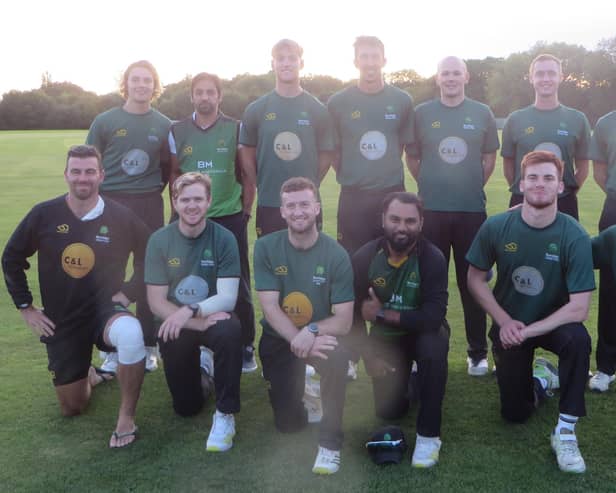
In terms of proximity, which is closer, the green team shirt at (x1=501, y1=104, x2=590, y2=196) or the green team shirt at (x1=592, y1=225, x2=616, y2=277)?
the green team shirt at (x1=592, y1=225, x2=616, y2=277)

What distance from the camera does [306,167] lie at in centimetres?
476

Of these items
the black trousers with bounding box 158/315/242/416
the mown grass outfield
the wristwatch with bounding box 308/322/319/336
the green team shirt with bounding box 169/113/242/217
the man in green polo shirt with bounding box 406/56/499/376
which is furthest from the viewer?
the green team shirt with bounding box 169/113/242/217

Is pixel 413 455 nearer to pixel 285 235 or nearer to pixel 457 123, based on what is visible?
pixel 285 235

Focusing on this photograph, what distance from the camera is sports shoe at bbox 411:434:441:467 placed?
338 cm

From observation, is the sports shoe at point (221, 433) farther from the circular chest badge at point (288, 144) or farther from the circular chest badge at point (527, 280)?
the circular chest badge at point (288, 144)

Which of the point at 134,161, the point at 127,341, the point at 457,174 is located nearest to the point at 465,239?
the point at 457,174

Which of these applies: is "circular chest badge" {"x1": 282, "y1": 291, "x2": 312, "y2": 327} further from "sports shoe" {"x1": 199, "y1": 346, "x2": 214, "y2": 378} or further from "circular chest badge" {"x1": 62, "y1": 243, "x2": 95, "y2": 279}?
"circular chest badge" {"x1": 62, "y1": 243, "x2": 95, "y2": 279}

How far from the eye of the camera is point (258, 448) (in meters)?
3.65

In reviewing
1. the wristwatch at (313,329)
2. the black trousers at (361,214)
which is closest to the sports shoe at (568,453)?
the wristwatch at (313,329)

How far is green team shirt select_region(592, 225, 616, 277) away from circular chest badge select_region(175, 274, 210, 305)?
245 cm

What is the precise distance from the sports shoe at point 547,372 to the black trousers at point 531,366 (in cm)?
33

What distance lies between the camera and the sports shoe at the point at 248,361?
4.88 metres

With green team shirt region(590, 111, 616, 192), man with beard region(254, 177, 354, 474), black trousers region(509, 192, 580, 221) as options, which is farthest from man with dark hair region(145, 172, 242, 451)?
green team shirt region(590, 111, 616, 192)

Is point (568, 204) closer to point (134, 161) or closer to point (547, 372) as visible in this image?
point (547, 372)
